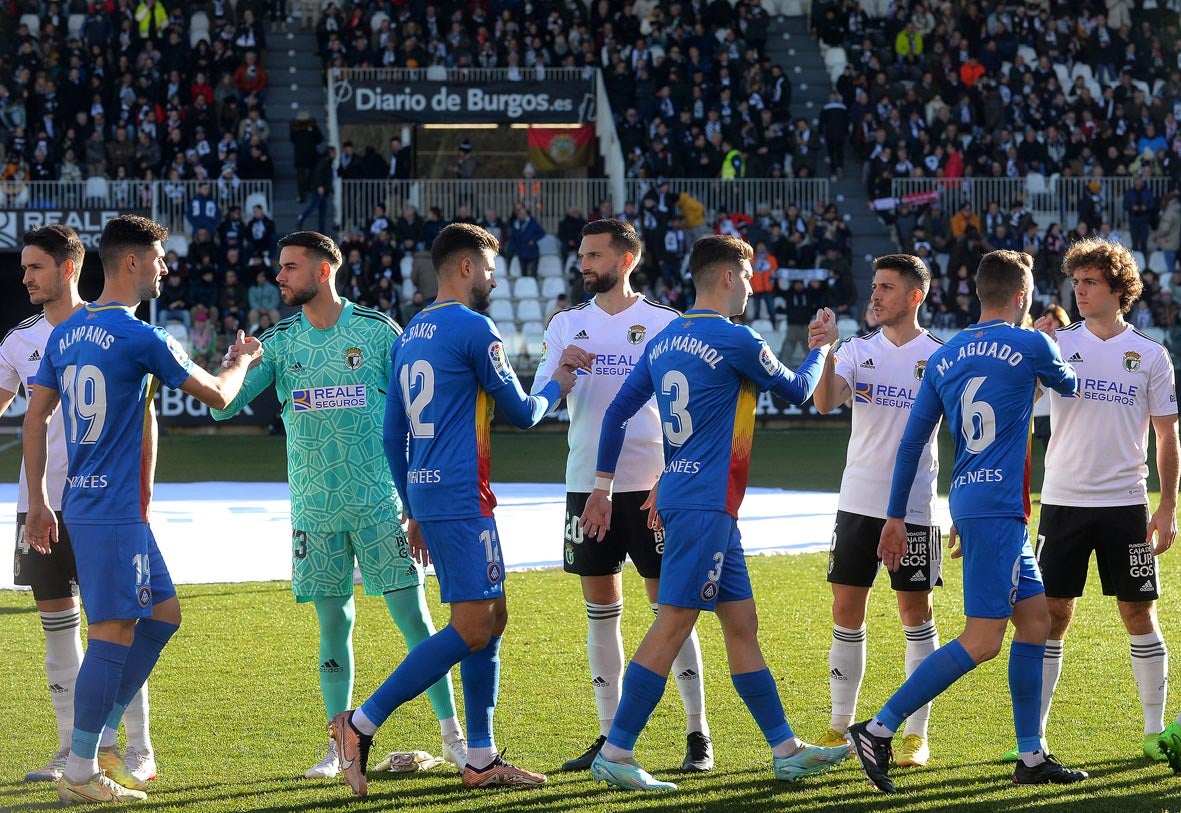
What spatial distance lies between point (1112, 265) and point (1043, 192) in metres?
22.5

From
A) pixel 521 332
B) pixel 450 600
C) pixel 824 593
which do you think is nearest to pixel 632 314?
pixel 450 600

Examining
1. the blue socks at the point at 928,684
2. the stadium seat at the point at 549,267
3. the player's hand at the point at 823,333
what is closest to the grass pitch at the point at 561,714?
the blue socks at the point at 928,684

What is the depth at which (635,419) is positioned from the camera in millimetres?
6402

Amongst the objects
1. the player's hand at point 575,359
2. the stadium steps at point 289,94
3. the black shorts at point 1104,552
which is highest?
the stadium steps at point 289,94

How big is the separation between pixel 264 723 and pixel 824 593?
177 inches

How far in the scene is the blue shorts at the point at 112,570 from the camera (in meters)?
5.43

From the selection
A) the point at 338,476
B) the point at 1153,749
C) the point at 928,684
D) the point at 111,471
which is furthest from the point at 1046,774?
the point at 111,471

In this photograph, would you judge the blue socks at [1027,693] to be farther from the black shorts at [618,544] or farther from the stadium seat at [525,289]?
the stadium seat at [525,289]

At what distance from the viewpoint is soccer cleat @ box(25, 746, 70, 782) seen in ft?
19.1

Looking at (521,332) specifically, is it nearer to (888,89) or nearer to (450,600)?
(888,89)

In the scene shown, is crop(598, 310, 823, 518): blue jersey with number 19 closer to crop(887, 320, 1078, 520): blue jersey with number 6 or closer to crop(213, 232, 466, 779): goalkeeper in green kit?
crop(887, 320, 1078, 520): blue jersey with number 6

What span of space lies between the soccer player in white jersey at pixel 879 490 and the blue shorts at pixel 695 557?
A: 35.2 inches

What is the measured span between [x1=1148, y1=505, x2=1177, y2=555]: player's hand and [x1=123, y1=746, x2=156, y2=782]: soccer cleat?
4293 millimetres

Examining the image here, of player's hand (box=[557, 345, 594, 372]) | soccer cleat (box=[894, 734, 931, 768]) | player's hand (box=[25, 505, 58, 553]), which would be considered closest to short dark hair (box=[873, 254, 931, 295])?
player's hand (box=[557, 345, 594, 372])
